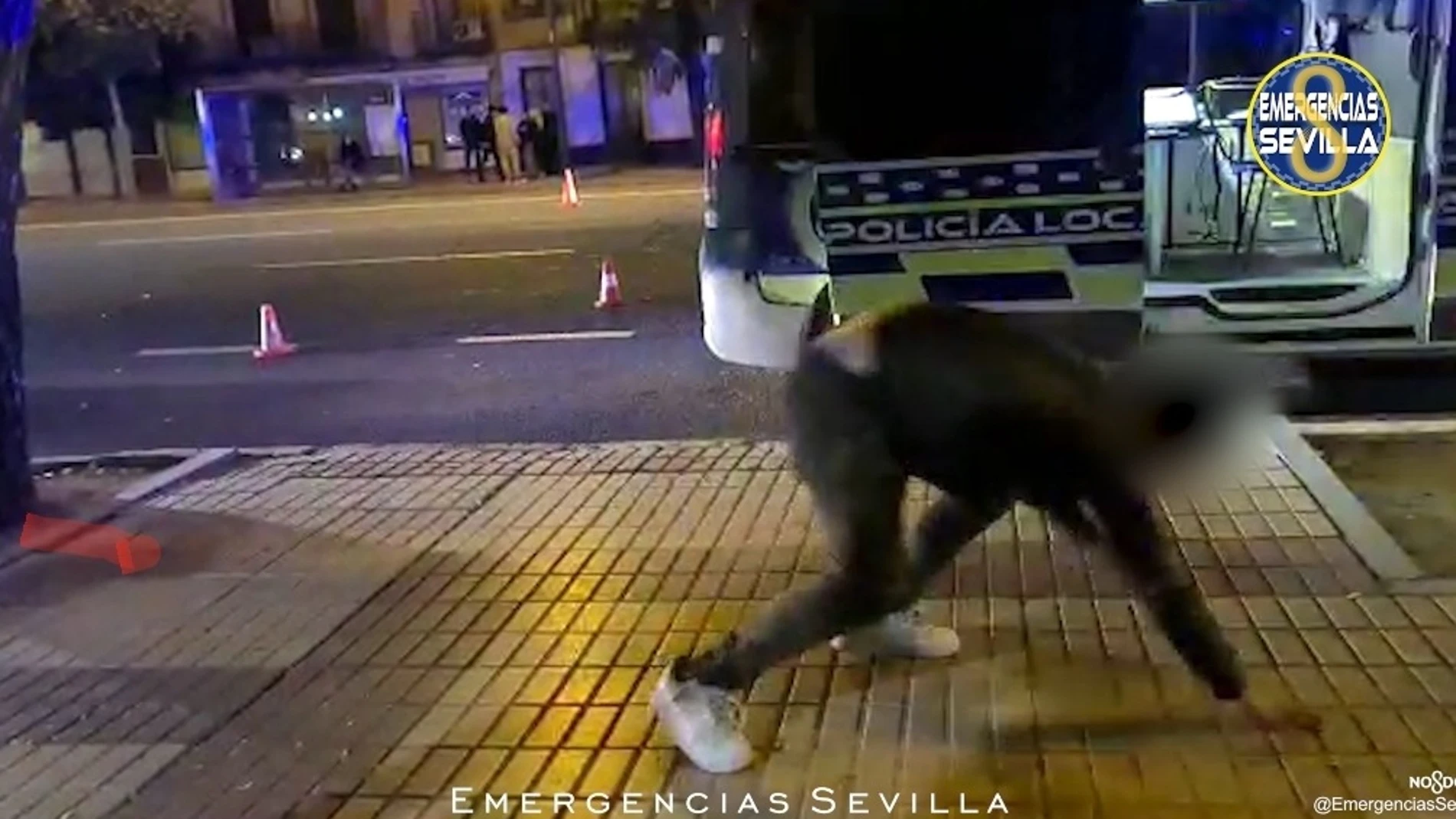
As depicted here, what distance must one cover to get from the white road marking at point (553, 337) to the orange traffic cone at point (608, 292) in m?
0.90

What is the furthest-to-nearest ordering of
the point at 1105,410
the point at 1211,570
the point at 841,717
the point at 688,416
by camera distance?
the point at 688,416 < the point at 1211,570 < the point at 841,717 < the point at 1105,410

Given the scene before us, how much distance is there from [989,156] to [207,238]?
13.7 meters

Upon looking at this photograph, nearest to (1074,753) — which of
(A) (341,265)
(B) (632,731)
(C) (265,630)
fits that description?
(B) (632,731)

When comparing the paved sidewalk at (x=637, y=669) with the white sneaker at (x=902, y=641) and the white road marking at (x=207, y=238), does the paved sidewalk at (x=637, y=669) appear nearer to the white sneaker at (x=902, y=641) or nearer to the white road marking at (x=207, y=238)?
the white sneaker at (x=902, y=641)

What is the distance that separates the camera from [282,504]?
6.90 meters

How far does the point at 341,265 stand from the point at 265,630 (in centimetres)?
1034

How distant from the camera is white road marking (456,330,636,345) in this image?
1057 centimetres

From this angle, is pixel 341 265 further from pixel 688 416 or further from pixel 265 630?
pixel 265 630

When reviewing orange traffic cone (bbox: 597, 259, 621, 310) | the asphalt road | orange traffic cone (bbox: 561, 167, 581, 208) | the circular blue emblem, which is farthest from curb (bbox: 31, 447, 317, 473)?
the circular blue emblem

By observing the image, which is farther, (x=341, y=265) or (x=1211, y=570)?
(x=341, y=265)

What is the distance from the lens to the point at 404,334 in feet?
37.7

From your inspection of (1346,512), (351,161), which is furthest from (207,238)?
(1346,512)

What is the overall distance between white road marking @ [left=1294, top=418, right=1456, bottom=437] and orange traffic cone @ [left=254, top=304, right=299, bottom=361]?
7.38 metres

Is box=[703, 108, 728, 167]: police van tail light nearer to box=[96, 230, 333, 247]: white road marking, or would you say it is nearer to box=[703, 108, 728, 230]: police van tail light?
box=[703, 108, 728, 230]: police van tail light
